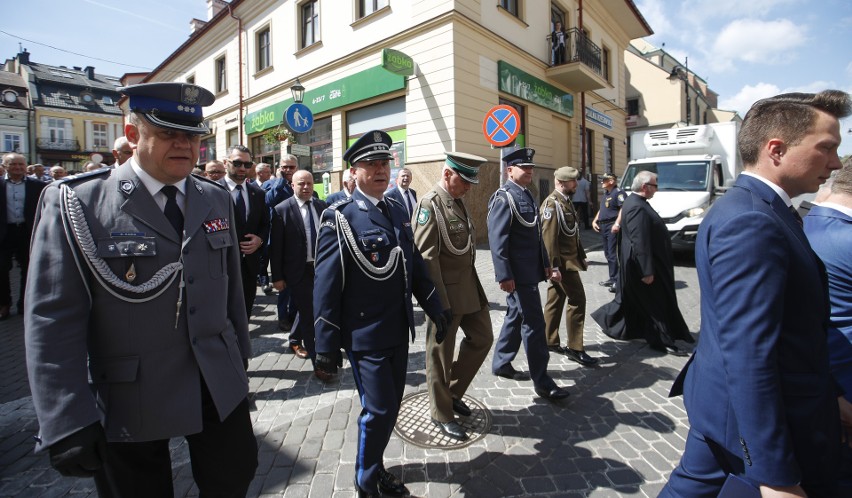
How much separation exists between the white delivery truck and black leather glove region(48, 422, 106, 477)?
913 centimetres

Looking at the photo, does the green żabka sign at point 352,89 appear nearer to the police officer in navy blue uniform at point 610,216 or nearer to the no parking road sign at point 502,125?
the no parking road sign at point 502,125

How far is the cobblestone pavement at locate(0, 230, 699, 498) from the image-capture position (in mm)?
2592

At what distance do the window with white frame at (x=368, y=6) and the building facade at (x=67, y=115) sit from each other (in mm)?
41259

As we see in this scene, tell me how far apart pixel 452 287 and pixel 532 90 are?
12.5 m

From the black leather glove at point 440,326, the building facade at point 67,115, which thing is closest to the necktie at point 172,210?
the black leather glove at point 440,326

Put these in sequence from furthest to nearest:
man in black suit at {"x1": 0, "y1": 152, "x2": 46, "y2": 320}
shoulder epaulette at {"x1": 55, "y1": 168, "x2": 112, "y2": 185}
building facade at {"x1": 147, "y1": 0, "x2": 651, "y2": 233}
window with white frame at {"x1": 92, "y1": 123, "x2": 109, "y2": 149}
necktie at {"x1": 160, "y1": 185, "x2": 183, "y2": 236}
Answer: window with white frame at {"x1": 92, "y1": 123, "x2": 109, "y2": 149}, building facade at {"x1": 147, "y1": 0, "x2": 651, "y2": 233}, man in black suit at {"x1": 0, "y1": 152, "x2": 46, "y2": 320}, necktie at {"x1": 160, "y1": 185, "x2": 183, "y2": 236}, shoulder epaulette at {"x1": 55, "y1": 168, "x2": 112, "y2": 185}

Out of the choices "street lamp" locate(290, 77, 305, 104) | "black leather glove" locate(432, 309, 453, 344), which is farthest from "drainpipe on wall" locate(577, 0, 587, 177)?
"black leather glove" locate(432, 309, 453, 344)

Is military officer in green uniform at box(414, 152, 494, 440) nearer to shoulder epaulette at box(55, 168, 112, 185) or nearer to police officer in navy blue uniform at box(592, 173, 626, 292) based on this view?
shoulder epaulette at box(55, 168, 112, 185)

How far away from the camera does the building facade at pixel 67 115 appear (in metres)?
43.8

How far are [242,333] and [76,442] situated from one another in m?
0.80

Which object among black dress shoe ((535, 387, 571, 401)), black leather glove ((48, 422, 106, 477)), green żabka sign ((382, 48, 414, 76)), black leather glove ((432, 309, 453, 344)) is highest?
green żabka sign ((382, 48, 414, 76))

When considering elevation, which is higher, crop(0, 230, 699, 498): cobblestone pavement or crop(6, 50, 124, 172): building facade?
crop(6, 50, 124, 172): building facade

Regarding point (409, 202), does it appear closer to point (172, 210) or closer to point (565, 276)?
point (565, 276)

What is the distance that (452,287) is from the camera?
330cm
